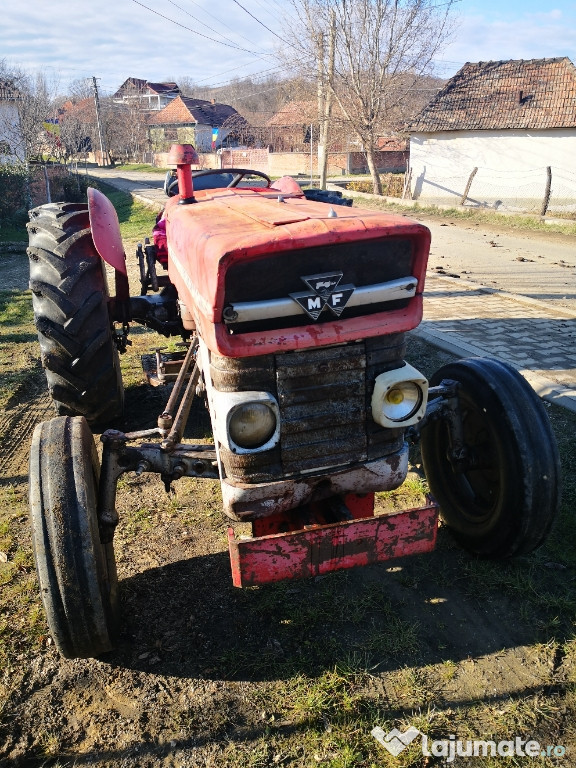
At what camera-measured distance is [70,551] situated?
2.29m

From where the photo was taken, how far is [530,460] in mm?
2795

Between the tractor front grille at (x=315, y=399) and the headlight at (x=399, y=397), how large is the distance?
0.05 m

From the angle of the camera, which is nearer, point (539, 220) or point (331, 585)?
point (331, 585)

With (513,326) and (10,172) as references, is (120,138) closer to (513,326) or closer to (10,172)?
(10,172)

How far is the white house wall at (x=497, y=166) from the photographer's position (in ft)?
64.3

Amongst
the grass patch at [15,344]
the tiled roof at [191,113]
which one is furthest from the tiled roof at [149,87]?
the grass patch at [15,344]

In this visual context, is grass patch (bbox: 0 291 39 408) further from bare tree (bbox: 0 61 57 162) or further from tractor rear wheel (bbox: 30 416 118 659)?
bare tree (bbox: 0 61 57 162)

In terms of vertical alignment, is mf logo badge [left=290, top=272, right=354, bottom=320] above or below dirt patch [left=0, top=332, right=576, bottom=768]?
above

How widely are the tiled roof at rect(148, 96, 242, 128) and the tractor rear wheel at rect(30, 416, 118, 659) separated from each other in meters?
55.5

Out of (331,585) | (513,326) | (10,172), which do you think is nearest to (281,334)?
(331,585)

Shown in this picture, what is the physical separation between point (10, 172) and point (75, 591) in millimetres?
16938

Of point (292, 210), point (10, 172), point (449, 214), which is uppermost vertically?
point (292, 210)

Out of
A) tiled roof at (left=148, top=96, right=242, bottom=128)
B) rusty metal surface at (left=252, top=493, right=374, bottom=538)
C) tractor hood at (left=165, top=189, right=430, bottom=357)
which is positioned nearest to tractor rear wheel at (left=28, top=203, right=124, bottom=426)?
tractor hood at (left=165, top=189, right=430, bottom=357)

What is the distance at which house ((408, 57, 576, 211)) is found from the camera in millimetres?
19750
